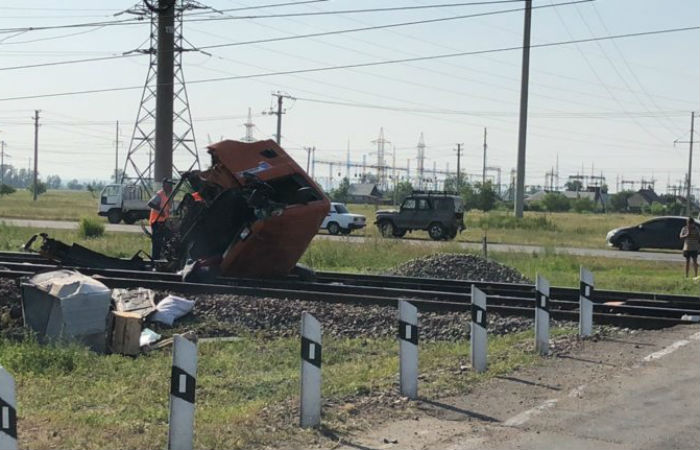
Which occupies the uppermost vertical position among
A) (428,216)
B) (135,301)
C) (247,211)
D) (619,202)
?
(619,202)

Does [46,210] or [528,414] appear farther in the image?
[46,210]

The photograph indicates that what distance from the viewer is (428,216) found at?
40.8 metres

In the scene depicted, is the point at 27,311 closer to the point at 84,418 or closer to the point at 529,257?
the point at 84,418

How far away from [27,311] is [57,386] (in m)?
3.30

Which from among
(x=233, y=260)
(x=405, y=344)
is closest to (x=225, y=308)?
(x=233, y=260)

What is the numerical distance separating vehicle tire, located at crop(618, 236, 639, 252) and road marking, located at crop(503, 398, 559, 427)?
31.3 m

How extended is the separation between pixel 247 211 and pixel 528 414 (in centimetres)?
935

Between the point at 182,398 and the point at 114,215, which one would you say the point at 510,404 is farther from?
the point at 114,215

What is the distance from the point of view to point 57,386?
830cm

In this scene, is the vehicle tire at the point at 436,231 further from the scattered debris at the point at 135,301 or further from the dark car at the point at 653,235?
the scattered debris at the point at 135,301

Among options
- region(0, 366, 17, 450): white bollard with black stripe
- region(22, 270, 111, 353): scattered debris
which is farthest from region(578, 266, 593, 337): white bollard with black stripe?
region(0, 366, 17, 450): white bollard with black stripe

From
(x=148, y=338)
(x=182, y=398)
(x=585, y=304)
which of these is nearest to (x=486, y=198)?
(x=585, y=304)

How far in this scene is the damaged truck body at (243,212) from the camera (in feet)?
A: 50.2

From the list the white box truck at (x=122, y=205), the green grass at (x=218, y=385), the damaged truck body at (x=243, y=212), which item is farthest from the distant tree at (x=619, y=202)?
the green grass at (x=218, y=385)
